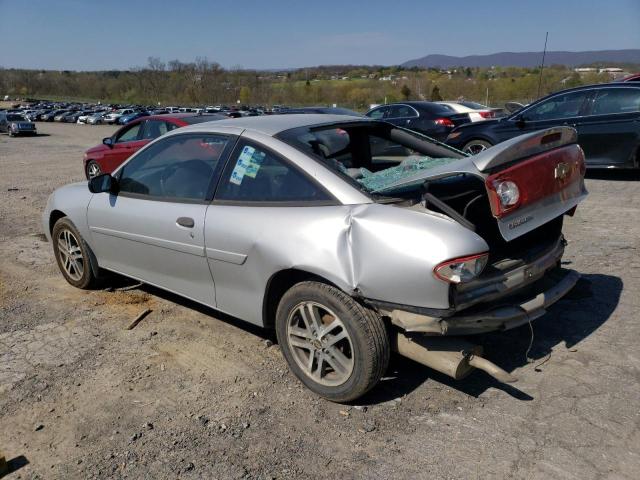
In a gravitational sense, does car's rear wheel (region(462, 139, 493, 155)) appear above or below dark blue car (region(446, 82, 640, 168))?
below

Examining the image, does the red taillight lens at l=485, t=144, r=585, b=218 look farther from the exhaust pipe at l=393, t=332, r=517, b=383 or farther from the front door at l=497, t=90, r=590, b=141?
the front door at l=497, t=90, r=590, b=141

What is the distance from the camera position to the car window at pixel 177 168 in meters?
3.83

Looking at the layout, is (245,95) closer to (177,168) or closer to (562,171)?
(177,168)

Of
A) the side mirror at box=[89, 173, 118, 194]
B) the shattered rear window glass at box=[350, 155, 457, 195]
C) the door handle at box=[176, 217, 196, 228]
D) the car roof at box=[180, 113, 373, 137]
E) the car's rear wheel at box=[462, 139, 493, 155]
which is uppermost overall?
the car roof at box=[180, 113, 373, 137]

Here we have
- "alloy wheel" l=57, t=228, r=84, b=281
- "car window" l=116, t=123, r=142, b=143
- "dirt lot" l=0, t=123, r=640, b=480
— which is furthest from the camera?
"car window" l=116, t=123, r=142, b=143

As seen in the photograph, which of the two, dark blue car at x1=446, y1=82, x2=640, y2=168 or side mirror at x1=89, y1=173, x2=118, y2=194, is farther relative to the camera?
dark blue car at x1=446, y1=82, x2=640, y2=168

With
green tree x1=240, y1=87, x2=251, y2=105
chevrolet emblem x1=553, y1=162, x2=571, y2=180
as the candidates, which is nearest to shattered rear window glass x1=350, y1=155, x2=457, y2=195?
chevrolet emblem x1=553, y1=162, x2=571, y2=180

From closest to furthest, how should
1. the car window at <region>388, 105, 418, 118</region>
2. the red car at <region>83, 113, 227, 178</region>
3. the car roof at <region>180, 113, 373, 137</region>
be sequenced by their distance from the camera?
the car roof at <region>180, 113, 373, 137</region>
the red car at <region>83, 113, 227, 178</region>
the car window at <region>388, 105, 418, 118</region>

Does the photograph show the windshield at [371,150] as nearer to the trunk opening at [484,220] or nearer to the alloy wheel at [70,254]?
the trunk opening at [484,220]

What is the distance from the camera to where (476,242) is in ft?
9.16

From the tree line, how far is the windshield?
1218 inches

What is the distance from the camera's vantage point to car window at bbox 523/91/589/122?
32.3 feet

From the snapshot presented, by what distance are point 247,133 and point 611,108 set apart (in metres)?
8.21

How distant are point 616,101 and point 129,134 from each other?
9294mm
